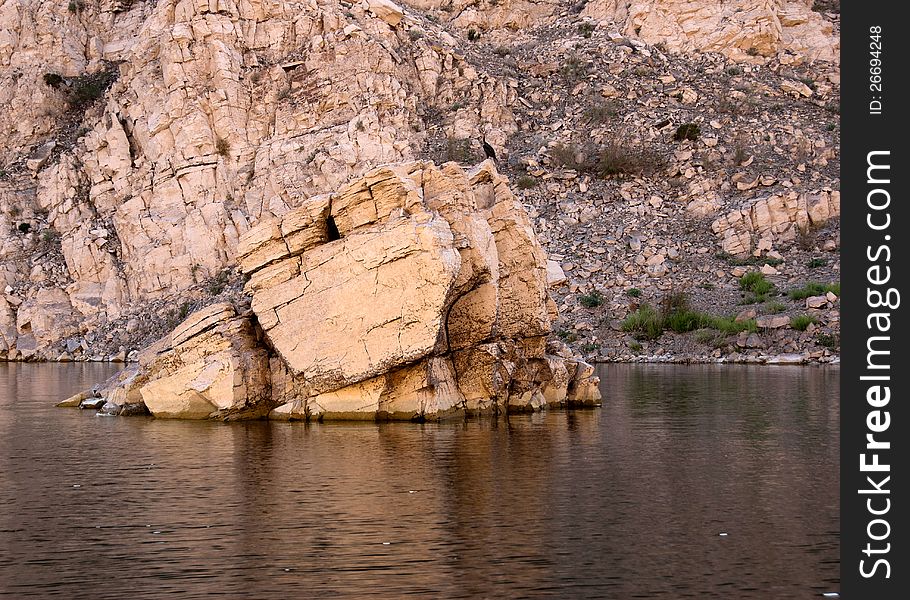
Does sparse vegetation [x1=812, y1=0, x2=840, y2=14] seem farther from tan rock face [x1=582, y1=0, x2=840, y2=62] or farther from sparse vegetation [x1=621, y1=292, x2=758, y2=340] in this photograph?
sparse vegetation [x1=621, y1=292, x2=758, y2=340]

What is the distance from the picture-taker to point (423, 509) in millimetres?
19047

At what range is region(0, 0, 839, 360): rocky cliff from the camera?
2921 inches

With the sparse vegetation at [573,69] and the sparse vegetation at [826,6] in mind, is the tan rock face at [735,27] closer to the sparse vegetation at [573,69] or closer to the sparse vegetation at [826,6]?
the sparse vegetation at [826,6]

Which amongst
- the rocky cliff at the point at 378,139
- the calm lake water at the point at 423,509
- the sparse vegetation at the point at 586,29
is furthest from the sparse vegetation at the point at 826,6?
the calm lake water at the point at 423,509

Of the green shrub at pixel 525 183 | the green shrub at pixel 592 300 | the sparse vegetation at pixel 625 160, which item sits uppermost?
the sparse vegetation at pixel 625 160

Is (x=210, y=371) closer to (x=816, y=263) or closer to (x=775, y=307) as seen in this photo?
(x=775, y=307)

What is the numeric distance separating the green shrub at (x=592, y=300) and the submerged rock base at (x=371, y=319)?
33.5 m

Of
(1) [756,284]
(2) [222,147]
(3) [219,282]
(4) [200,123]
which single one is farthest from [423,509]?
(4) [200,123]

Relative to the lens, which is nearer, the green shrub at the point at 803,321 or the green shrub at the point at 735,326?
the green shrub at the point at 803,321

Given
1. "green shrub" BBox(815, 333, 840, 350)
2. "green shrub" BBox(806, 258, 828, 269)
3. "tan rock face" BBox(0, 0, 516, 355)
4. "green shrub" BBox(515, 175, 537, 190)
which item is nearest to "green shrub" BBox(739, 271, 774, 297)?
"green shrub" BBox(806, 258, 828, 269)

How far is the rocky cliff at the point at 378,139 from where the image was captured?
243 feet

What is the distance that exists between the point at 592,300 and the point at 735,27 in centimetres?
3802
